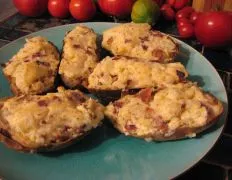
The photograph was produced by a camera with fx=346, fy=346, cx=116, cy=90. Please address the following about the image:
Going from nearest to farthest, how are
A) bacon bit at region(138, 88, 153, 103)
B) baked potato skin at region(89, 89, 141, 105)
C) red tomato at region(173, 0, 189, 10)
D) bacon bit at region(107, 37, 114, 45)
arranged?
bacon bit at region(138, 88, 153, 103) < baked potato skin at region(89, 89, 141, 105) < bacon bit at region(107, 37, 114, 45) < red tomato at region(173, 0, 189, 10)

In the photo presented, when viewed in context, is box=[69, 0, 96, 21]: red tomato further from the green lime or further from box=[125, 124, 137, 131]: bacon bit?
Answer: box=[125, 124, 137, 131]: bacon bit

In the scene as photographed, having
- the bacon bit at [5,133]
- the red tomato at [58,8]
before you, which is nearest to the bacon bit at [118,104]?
the bacon bit at [5,133]

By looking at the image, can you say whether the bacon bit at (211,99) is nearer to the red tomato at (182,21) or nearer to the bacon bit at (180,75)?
the bacon bit at (180,75)

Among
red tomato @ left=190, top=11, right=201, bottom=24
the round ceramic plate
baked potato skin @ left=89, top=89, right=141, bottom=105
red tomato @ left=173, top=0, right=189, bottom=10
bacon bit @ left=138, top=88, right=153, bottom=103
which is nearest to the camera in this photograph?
the round ceramic plate

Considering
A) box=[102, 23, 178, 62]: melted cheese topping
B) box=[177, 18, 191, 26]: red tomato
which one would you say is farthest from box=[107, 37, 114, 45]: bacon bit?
box=[177, 18, 191, 26]: red tomato

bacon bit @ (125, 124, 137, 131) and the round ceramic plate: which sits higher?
bacon bit @ (125, 124, 137, 131)

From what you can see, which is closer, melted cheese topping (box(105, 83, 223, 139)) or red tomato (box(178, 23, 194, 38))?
melted cheese topping (box(105, 83, 223, 139))

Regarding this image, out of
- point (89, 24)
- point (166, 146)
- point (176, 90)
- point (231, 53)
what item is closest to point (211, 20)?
point (231, 53)

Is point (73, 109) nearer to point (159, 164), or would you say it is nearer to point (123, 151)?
point (123, 151)
